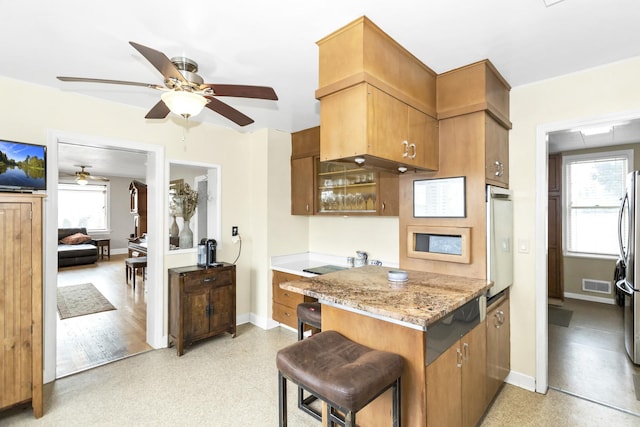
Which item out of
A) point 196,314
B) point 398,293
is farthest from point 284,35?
point 196,314

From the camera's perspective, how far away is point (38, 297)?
2.28 metres

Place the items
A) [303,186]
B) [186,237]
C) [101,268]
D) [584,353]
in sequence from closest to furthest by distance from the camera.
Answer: [584,353] → [186,237] → [303,186] → [101,268]

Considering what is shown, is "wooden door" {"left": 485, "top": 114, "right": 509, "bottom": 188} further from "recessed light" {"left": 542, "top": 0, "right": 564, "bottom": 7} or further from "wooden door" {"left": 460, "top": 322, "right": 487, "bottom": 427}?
"wooden door" {"left": 460, "top": 322, "right": 487, "bottom": 427}

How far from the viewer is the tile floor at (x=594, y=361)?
253cm

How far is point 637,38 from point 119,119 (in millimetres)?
4209

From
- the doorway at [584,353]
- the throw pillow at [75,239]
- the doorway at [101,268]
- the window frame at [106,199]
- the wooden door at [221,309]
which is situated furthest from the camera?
the window frame at [106,199]

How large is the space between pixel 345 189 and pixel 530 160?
1.88m

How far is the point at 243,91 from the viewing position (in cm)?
202

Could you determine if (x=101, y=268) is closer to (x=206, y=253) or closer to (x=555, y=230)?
(x=206, y=253)

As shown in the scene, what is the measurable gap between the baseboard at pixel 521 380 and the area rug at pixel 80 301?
16.9ft

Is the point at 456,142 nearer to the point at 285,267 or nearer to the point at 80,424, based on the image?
the point at 285,267

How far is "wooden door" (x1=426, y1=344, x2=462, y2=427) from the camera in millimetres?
1599

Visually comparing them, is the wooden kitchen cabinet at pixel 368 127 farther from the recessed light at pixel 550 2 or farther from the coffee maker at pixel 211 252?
the coffee maker at pixel 211 252

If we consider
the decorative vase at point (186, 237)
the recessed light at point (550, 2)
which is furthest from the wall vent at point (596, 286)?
the decorative vase at point (186, 237)
